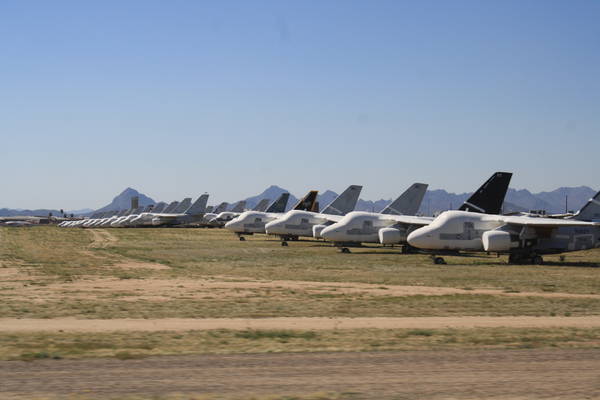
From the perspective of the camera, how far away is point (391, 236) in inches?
2082

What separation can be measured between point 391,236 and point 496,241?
35.6 ft

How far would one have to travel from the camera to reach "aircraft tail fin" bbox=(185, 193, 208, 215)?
419 feet

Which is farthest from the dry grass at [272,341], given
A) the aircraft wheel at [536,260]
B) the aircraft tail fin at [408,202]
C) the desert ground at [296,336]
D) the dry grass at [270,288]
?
the aircraft tail fin at [408,202]

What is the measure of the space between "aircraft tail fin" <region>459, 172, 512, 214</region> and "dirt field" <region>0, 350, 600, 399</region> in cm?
3546

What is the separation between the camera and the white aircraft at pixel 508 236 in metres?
43.6

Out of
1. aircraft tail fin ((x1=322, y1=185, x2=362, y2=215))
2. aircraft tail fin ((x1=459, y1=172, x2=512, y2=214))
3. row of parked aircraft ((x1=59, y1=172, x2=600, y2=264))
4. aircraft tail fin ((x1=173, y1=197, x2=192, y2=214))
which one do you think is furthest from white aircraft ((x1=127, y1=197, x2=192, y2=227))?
aircraft tail fin ((x1=459, y1=172, x2=512, y2=214))

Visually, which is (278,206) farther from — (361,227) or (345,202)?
(361,227)

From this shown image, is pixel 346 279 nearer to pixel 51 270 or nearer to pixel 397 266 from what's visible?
pixel 397 266

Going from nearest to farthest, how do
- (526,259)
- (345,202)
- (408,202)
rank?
(526,259) < (408,202) < (345,202)

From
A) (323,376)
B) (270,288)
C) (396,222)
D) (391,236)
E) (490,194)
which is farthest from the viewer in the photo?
(396,222)

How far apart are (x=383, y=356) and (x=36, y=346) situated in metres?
6.92

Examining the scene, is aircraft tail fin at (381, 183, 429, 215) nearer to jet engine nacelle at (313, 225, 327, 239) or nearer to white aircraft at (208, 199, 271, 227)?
jet engine nacelle at (313, 225, 327, 239)

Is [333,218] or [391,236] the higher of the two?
[333,218]

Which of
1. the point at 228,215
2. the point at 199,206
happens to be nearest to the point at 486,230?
the point at 228,215
